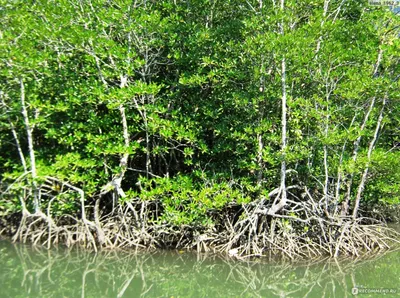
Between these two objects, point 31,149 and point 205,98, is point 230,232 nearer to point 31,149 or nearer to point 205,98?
point 205,98

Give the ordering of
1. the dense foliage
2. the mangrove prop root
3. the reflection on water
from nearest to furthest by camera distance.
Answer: the reflection on water
the dense foliage
the mangrove prop root

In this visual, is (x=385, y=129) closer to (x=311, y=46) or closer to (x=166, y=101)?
(x=311, y=46)

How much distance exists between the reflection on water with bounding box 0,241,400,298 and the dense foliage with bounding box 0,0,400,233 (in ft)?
1.95

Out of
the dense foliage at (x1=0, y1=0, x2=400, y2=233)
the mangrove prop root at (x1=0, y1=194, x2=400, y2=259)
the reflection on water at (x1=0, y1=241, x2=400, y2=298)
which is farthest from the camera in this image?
the mangrove prop root at (x1=0, y1=194, x2=400, y2=259)

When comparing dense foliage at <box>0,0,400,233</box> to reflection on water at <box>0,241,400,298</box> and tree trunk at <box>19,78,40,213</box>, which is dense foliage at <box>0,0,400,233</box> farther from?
reflection on water at <box>0,241,400,298</box>

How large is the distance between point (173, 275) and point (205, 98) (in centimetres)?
243

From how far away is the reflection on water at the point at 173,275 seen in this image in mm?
4180

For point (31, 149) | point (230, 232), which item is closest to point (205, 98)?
point (230, 232)

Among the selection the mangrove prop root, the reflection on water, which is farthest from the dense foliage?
the reflection on water

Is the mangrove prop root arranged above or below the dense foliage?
below

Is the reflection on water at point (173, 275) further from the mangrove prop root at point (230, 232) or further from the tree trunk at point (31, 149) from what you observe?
the tree trunk at point (31, 149)

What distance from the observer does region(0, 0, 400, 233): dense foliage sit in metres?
4.89

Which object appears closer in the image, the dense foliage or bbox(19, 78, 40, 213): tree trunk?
the dense foliage

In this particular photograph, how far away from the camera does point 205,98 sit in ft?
19.0
